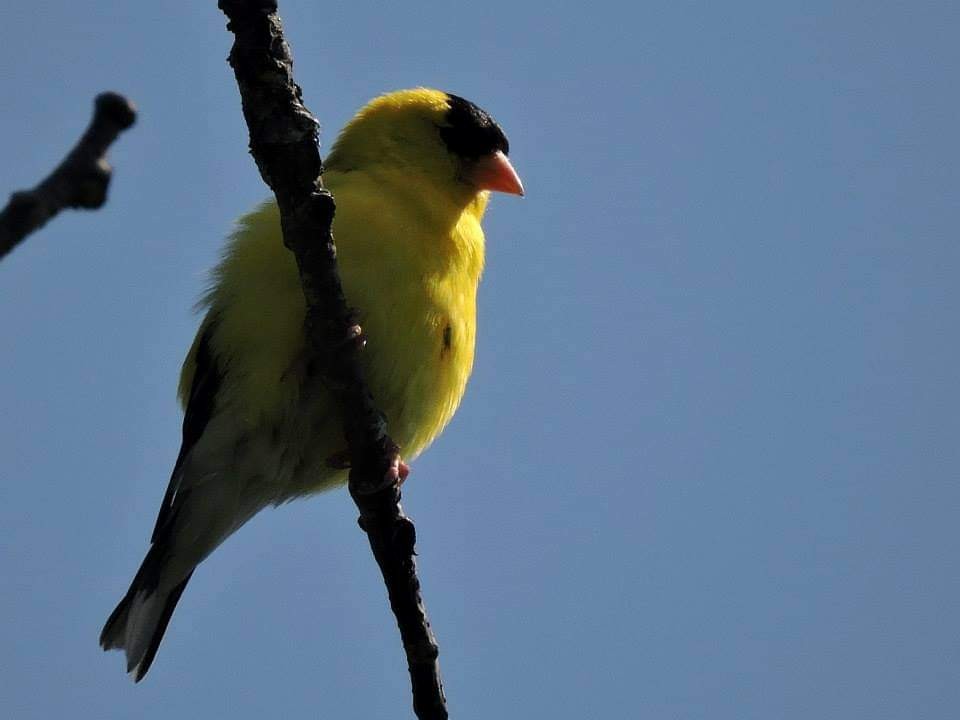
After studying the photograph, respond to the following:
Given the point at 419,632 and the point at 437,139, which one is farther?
the point at 437,139

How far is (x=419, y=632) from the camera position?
3.13 m

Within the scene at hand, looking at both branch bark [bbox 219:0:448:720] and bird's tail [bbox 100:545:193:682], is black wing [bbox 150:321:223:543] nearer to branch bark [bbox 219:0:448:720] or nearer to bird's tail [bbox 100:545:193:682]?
bird's tail [bbox 100:545:193:682]

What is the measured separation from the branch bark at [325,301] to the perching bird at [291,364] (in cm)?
51

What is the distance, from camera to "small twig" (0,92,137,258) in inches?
45.8

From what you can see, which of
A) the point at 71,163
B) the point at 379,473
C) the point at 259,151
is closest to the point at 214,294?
the point at 379,473

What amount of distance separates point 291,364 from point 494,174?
1.55 metres

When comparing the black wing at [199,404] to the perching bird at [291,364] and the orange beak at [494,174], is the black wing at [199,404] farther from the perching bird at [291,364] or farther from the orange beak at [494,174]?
the orange beak at [494,174]

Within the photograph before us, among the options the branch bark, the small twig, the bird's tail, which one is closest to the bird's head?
the branch bark

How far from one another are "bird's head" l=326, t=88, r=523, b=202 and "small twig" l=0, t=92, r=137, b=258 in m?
3.20

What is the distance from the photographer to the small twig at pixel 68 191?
1.16 metres

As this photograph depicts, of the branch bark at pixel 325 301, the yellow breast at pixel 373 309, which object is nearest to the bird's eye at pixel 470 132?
the yellow breast at pixel 373 309

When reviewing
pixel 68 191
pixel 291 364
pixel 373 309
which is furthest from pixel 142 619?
pixel 68 191

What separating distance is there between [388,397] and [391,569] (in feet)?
2.37

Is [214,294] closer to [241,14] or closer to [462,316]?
[462,316]
